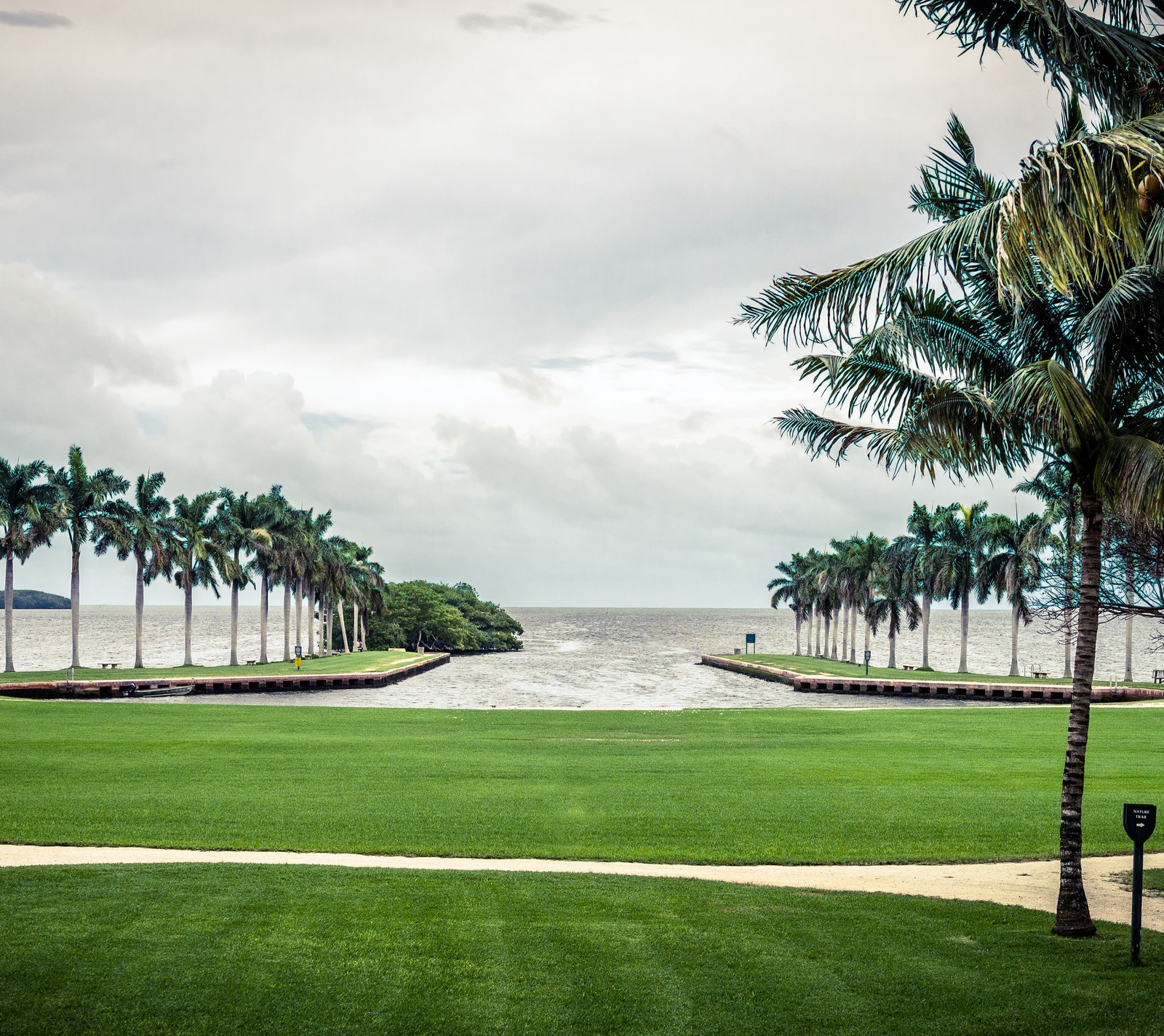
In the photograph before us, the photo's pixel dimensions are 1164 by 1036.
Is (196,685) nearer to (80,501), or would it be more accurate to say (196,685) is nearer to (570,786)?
(80,501)

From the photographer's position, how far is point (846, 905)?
462 inches

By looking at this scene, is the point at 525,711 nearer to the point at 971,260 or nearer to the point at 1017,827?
the point at 1017,827

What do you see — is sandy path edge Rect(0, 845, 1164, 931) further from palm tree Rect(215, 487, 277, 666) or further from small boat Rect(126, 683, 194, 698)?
palm tree Rect(215, 487, 277, 666)

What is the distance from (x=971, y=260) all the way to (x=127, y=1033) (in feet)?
36.6

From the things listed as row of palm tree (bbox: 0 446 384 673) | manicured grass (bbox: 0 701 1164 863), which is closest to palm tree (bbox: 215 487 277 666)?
row of palm tree (bbox: 0 446 384 673)

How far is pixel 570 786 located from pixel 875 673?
63.6 meters

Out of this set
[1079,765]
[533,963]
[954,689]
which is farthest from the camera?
[954,689]

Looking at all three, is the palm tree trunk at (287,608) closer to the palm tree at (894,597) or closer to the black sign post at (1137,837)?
the palm tree at (894,597)

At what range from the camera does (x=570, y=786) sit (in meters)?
22.0

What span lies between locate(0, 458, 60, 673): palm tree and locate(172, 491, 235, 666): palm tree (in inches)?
420

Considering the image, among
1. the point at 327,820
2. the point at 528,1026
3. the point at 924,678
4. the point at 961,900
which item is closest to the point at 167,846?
the point at 327,820

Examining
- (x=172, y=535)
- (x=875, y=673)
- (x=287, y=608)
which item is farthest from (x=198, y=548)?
(x=875, y=673)

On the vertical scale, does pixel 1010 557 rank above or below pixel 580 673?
above

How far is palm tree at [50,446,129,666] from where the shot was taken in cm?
6281
